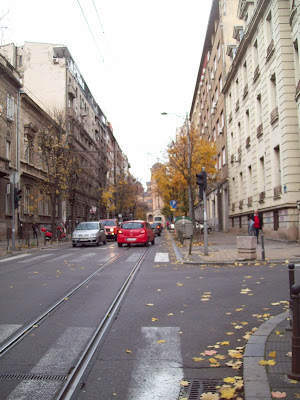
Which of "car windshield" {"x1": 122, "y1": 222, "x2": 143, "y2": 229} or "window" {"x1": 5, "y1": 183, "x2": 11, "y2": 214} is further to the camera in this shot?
"window" {"x1": 5, "y1": 183, "x2": 11, "y2": 214}

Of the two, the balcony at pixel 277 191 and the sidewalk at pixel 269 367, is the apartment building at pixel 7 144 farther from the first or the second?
the sidewalk at pixel 269 367

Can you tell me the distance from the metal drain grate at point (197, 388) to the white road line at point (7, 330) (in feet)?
8.42

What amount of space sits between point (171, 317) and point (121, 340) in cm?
124

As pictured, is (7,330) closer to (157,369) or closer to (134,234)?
(157,369)

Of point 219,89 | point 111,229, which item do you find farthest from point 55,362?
point 219,89

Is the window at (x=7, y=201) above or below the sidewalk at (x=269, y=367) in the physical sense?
above

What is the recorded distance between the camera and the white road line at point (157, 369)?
3410 millimetres

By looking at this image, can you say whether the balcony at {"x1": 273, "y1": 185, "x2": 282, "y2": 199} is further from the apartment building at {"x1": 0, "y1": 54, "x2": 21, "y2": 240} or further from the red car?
the apartment building at {"x1": 0, "y1": 54, "x2": 21, "y2": 240}

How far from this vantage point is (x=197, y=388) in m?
3.48

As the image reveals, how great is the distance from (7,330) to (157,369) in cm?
247

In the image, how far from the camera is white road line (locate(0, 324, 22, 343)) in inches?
201

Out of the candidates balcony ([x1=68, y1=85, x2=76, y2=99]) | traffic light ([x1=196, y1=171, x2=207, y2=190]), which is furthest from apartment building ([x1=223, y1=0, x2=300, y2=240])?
balcony ([x1=68, y1=85, x2=76, y2=99])

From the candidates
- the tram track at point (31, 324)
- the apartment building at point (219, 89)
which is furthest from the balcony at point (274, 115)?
the tram track at point (31, 324)

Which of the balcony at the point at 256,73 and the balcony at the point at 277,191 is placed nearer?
the balcony at the point at 277,191
